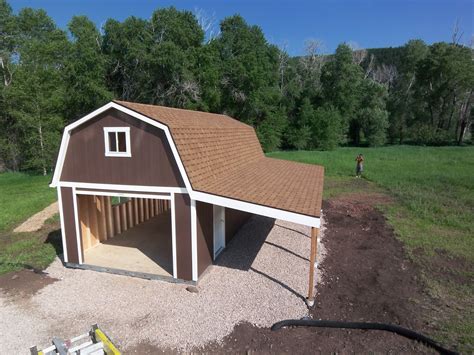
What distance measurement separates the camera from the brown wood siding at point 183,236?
281 inches

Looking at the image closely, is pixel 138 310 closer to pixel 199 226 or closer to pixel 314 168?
pixel 199 226

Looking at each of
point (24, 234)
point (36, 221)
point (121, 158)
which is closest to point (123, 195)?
point (121, 158)

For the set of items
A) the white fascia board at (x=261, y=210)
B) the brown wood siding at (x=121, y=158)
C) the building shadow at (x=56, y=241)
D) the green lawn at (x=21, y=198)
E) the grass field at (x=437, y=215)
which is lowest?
the green lawn at (x=21, y=198)

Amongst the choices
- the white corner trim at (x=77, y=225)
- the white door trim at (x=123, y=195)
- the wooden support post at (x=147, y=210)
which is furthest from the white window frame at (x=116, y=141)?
the wooden support post at (x=147, y=210)

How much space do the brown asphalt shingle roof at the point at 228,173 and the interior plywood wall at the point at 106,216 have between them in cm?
352

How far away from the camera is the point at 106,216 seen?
10172 millimetres

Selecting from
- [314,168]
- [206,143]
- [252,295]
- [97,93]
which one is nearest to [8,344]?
[252,295]

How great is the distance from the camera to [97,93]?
2739 centimetres

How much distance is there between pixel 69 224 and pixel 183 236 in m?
3.49

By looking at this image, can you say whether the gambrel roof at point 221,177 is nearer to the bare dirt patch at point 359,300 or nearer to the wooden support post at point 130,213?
the bare dirt patch at point 359,300

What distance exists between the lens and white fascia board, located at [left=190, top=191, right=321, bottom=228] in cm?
612

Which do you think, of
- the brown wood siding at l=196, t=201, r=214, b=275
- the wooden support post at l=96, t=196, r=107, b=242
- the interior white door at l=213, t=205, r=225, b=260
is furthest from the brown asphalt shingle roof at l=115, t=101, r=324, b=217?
the wooden support post at l=96, t=196, r=107, b=242

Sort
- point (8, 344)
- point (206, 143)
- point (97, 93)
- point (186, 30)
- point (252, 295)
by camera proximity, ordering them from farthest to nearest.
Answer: point (186, 30) → point (97, 93) → point (206, 143) → point (252, 295) → point (8, 344)

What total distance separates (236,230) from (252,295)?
3972 mm
